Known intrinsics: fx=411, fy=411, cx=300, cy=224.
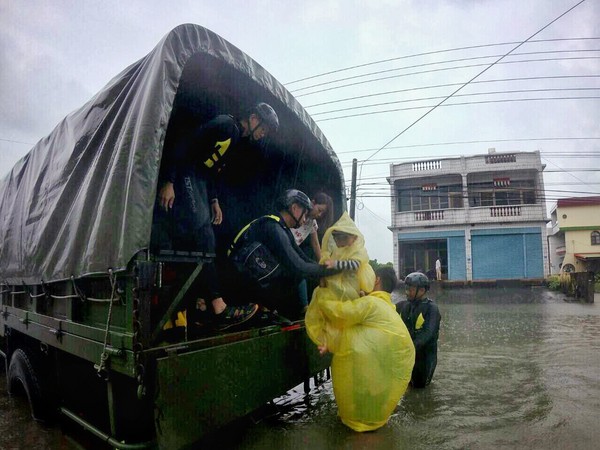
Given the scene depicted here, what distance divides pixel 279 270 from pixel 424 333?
1.95 metres

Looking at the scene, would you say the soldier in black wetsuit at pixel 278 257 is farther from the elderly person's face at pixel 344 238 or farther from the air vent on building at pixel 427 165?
the air vent on building at pixel 427 165

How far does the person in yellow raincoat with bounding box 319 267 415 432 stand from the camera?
2938 millimetres

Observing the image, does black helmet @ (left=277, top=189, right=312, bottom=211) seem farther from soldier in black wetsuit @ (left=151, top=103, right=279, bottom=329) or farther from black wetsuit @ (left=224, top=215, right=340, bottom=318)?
soldier in black wetsuit @ (left=151, top=103, right=279, bottom=329)

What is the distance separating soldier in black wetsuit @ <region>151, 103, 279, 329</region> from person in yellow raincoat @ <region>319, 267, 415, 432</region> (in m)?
0.74

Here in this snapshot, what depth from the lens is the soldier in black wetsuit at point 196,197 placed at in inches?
119

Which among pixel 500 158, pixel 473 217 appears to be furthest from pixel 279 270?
pixel 500 158

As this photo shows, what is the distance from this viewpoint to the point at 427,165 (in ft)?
74.2

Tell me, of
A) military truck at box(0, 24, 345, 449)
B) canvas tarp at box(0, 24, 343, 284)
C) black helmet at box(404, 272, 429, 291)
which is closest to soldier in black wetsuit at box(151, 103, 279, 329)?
military truck at box(0, 24, 345, 449)

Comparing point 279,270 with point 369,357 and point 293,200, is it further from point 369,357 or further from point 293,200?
point 369,357

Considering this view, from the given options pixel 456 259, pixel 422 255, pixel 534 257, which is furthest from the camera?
pixel 422 255

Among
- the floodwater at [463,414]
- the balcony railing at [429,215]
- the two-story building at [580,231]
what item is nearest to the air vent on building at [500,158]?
the balcony railing at [429,215]

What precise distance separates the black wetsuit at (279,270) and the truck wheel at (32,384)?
1.73 m

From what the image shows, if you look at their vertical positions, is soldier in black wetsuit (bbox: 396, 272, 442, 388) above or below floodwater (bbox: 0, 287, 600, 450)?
above

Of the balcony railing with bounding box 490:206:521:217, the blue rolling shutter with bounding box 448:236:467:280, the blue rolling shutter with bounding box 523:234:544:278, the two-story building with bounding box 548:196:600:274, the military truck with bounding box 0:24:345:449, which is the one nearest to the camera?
the military truck with bounding box 0:24:345:449
